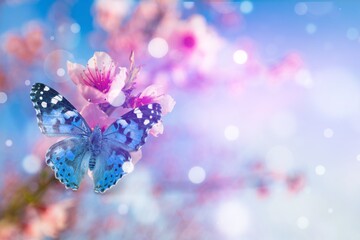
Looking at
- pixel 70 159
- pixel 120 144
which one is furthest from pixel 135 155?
pixel 70 159

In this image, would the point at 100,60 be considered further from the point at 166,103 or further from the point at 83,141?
the point at 83,141

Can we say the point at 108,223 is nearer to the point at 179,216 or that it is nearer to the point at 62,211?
the point at 179,216

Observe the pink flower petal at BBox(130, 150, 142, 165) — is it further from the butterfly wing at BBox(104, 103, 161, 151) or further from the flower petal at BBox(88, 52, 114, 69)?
the flower petal at BBox(88, 52, 114, 69)

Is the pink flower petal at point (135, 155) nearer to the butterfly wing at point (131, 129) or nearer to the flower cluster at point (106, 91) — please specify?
the butterfly wing at point (131, 129)

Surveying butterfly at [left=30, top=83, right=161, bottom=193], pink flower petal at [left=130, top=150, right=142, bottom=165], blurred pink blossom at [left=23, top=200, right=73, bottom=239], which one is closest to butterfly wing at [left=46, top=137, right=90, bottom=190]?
butterfly at [left=30, top=83, right=161, bottom=193]

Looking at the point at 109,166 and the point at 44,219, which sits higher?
the point at 44,219

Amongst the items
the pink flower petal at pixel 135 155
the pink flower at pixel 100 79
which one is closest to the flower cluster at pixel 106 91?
the pink flower at pixel 100 79
